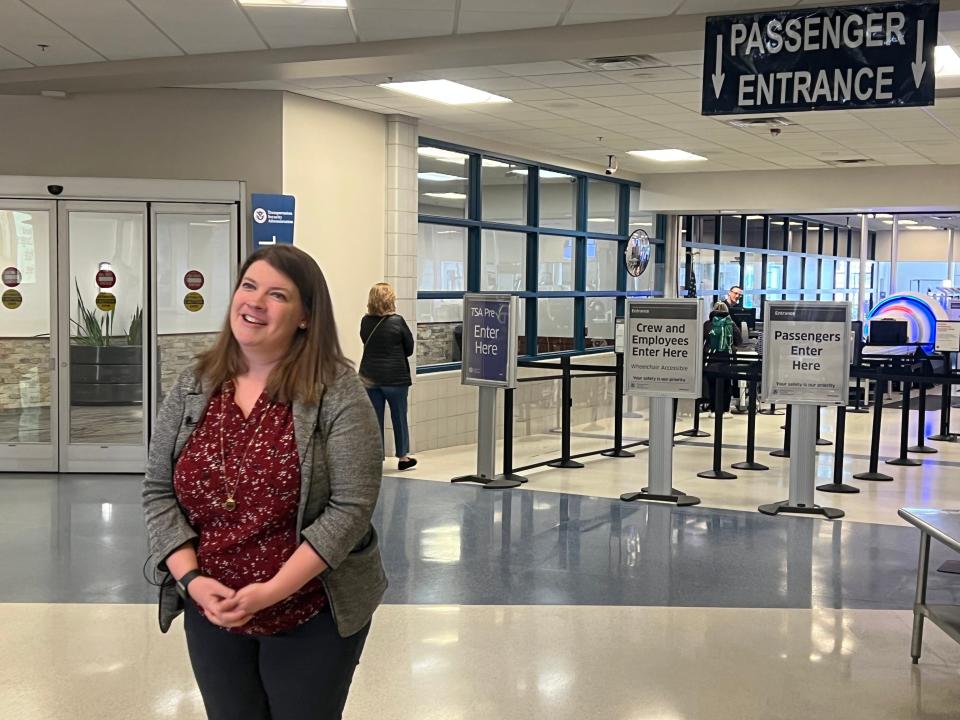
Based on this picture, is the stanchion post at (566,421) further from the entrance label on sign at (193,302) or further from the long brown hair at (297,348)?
the long brown hair at (297,348)

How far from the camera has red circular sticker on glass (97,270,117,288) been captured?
8867 mm

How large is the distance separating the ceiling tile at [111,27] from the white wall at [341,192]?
1.61m

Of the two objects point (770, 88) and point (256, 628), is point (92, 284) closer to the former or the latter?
point (770, 88)

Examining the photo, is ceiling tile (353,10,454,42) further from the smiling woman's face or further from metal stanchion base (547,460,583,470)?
the smiling woman's face

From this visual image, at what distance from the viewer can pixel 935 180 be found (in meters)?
13.5

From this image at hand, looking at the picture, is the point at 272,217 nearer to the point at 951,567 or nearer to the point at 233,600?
the point at 951,567

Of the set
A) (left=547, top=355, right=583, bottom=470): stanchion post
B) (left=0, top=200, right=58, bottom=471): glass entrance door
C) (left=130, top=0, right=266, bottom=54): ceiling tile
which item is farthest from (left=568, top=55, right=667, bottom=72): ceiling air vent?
(left=0, top=200, right=58, bottom=471): glass entrance door

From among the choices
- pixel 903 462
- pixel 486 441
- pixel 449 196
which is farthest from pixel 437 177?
pixel 903 462

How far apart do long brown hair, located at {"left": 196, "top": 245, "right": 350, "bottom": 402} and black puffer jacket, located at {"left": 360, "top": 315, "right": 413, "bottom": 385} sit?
21.5ft

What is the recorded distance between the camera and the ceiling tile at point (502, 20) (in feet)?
21.0

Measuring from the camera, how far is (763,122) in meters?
Result: 10.1

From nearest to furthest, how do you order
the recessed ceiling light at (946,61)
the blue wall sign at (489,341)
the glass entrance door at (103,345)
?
the recessed ceiling light at (946,61)
the blue wall sign at (489,341)
the glass entrance door at (103,345)

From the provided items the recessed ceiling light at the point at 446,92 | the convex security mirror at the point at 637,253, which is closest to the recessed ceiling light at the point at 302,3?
the recessed ceiling light at the point at 446,92

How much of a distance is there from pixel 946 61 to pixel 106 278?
6464 mm
